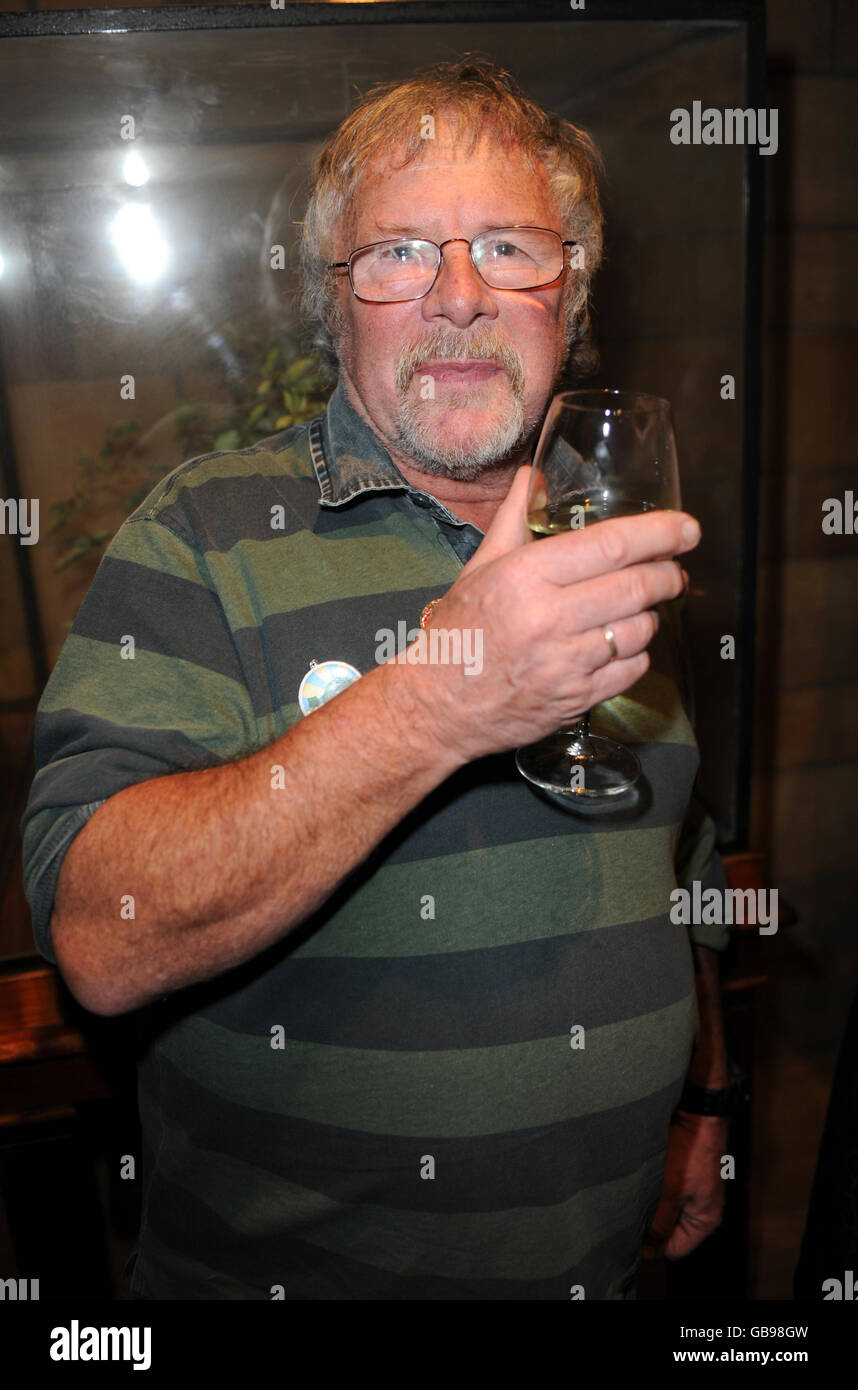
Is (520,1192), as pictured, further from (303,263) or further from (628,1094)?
(303,263)

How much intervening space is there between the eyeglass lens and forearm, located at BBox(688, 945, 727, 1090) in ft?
3.24

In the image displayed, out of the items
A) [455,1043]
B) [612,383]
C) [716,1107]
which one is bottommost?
[716,1107]

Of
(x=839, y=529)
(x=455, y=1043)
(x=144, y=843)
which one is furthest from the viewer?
(x=839, y=529)

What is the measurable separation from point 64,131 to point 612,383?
43.5 inches

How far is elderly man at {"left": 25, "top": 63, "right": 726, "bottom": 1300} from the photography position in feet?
2.52

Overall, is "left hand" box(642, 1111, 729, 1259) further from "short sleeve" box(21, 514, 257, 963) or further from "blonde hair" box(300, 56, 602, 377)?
"blonde hair" box(300, 56, 602, 377)

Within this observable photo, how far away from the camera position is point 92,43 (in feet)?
4.45

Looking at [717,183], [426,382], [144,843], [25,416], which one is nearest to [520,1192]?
[144,843]

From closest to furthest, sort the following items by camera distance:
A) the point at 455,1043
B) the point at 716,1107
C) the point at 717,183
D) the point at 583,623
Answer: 1. the point at 583,623
2. the point at 455,1043
3. the point at 716,1107
4. the point at 717,183

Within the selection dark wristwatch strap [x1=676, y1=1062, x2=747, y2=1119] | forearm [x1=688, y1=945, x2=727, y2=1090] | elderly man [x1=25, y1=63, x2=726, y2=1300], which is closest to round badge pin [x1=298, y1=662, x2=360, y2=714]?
elderly man [x1=25, y1=63, x2=726, y2=1300]

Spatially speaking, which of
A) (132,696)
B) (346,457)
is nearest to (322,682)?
(132,696)

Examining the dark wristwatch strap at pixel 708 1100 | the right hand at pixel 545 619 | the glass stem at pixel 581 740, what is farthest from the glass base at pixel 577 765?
the dark wristwatch strap at pixel 708 1100

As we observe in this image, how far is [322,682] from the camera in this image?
3.16 ft

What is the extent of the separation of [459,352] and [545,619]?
53 centimetres
